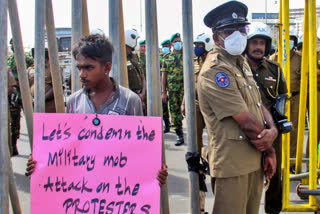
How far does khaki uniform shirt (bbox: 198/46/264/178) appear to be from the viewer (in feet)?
7.51

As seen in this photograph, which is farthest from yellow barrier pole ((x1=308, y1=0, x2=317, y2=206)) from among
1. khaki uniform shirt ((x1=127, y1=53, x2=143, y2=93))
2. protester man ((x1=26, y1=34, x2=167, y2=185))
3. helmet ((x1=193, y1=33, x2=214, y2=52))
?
khaki uniform shirt ((x1=127, y1=53, x2=143, y2=93))

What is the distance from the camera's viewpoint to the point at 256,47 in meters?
3.27

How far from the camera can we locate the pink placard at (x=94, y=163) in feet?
6.24

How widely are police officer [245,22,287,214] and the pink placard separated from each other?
62.1 inches

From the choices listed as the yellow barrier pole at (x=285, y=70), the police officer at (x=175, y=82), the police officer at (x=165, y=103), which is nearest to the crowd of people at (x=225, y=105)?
the yellow barrier pole at (x=285, y=70)

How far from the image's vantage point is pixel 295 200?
4133 mm

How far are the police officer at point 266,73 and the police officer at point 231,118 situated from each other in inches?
29.2

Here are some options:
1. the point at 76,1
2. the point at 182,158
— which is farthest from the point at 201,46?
the point at 76,1

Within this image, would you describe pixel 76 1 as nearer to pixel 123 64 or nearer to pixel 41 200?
pixel 123 64

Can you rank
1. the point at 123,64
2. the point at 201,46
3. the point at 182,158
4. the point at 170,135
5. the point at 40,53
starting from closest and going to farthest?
the point at 40,53, the point at 123,64, the point at 201,46, the point at 182,158, the point at 170,135

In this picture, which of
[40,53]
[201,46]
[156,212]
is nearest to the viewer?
[156,212]

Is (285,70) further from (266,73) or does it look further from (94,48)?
(94,48)

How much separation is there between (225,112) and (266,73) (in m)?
1.19

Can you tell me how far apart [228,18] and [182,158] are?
3807 millimetres
